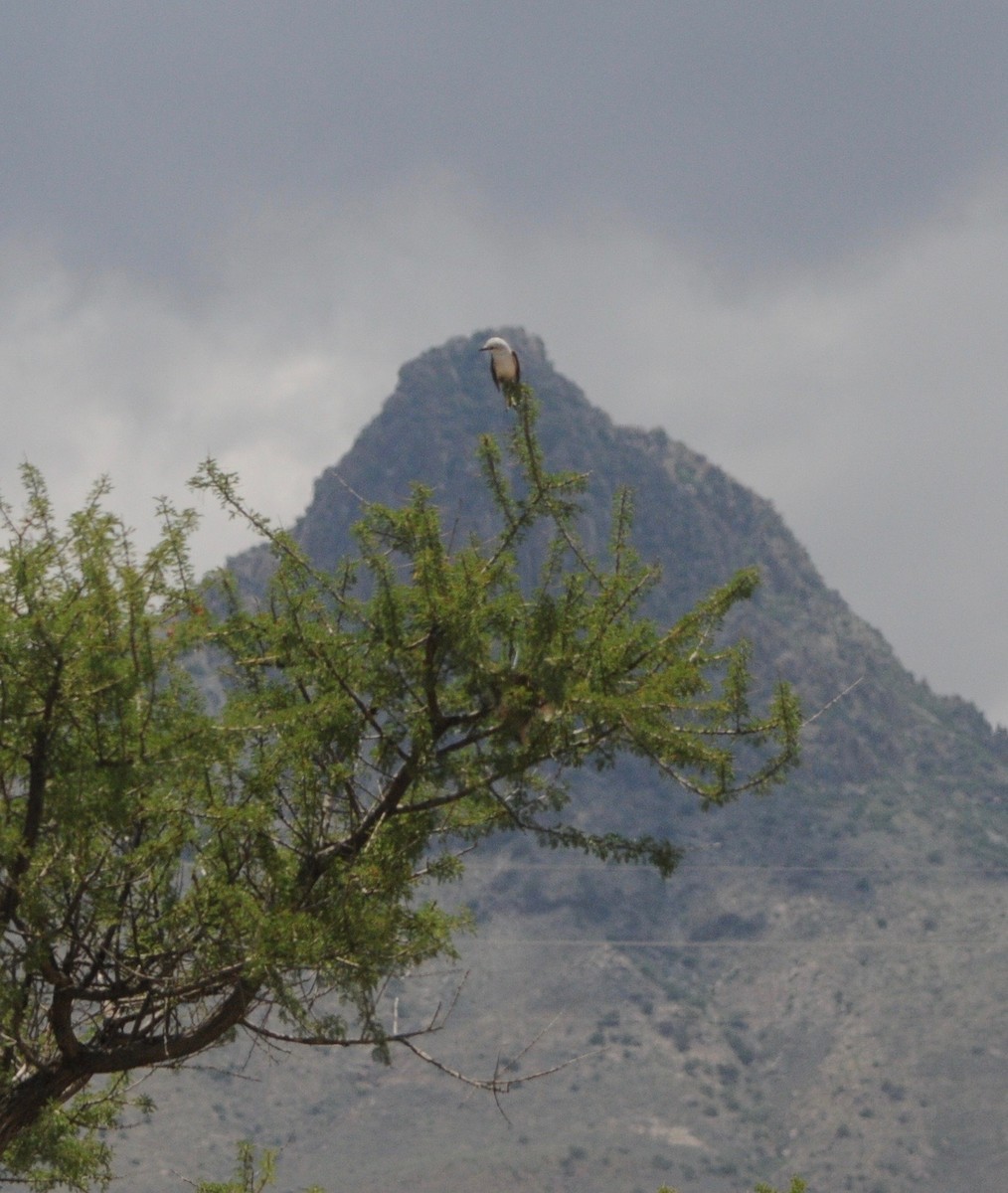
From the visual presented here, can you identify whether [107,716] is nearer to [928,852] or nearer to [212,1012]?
[212,1012]

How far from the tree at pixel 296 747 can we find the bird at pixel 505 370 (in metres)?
0.58

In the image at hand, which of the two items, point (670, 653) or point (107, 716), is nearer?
point (107, 716)

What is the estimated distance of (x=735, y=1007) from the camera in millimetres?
139750

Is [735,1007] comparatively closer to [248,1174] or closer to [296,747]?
[248,1174]

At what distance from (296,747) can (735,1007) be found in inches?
5307

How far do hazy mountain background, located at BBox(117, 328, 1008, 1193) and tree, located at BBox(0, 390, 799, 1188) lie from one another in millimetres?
83674

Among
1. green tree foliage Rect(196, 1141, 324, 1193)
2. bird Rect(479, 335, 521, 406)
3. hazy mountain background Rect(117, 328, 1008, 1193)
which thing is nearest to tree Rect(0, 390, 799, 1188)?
bird Rect(479, 335, 521, 406)

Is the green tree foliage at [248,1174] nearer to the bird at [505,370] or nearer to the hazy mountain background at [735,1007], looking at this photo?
the bird at [505,370]

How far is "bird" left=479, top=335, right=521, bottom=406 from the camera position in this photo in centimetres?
966

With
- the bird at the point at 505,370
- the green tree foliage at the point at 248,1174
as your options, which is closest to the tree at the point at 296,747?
the bird at the point at 505,370

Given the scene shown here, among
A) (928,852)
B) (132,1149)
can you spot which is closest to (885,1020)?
(928,852)

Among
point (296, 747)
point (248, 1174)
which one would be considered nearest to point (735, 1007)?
point (248, 1174)

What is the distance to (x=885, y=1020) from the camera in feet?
418

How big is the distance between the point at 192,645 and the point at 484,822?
2.13 metres
